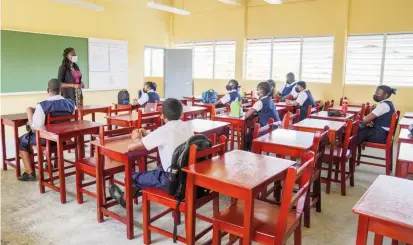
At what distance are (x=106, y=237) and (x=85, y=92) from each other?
5160mm

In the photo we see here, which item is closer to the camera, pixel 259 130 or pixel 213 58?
pixel 259 130

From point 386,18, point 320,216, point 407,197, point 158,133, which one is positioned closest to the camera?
point 407,197

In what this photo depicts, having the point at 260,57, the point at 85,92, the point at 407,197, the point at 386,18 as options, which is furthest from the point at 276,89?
the point at 407,197

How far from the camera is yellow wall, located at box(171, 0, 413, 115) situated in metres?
6.29

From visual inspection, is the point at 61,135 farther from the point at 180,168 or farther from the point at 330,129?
the point at 330,129

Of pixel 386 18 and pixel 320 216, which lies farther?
pixel 386 18

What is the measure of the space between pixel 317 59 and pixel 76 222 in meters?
6.04

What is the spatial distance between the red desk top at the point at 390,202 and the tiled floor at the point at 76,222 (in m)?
1.00

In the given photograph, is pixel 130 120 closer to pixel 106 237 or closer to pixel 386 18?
pixel 106 237

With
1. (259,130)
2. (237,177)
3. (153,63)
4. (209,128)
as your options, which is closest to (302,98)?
(209,128)

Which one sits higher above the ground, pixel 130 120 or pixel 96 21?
pixel 96 21

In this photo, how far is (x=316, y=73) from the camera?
7215mm

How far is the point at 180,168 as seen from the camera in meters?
2.05

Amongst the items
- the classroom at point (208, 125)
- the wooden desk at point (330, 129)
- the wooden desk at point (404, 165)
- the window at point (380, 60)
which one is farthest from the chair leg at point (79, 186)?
the window at point (380, 60)
